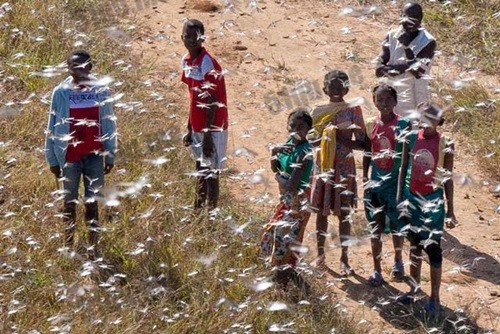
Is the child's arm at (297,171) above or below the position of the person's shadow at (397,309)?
above

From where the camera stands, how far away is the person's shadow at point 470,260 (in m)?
6.92

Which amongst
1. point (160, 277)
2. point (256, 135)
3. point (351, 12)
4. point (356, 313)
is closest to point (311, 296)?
point (356, 313)

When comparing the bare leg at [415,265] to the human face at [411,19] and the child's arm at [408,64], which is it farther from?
the human face at [411,19]

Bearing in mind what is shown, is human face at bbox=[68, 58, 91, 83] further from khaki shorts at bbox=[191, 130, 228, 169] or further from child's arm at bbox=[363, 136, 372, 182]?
child's arm at bbox=[363, 136, 372, 182]

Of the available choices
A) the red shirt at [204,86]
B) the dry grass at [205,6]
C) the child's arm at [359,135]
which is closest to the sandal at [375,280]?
the child's arm at [359,135]

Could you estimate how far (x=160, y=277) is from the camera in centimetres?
604

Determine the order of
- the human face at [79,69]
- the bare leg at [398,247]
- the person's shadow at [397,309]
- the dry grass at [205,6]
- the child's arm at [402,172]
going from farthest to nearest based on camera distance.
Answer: the dry grass at [205,6] → the bare leg at [398,247] → the child's arm at [402,172] → the person's shadow at [397,309] → the human face at [79,69]

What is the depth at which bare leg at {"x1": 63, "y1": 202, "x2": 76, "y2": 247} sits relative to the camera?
6.30 metres

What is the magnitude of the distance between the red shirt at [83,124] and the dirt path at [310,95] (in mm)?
1114

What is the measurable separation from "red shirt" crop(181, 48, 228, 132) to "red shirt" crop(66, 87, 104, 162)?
80 centimetres

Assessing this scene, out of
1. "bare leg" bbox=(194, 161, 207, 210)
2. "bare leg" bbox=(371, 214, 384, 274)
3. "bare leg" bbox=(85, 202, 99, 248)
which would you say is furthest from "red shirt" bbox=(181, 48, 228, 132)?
"bare leg" bbox=(371, 214, 384, 274)

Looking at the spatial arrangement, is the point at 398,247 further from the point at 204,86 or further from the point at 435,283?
the point at 204,86

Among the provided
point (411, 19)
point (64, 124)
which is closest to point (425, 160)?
point (411, 19)

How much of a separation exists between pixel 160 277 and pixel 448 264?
2.07 meters
